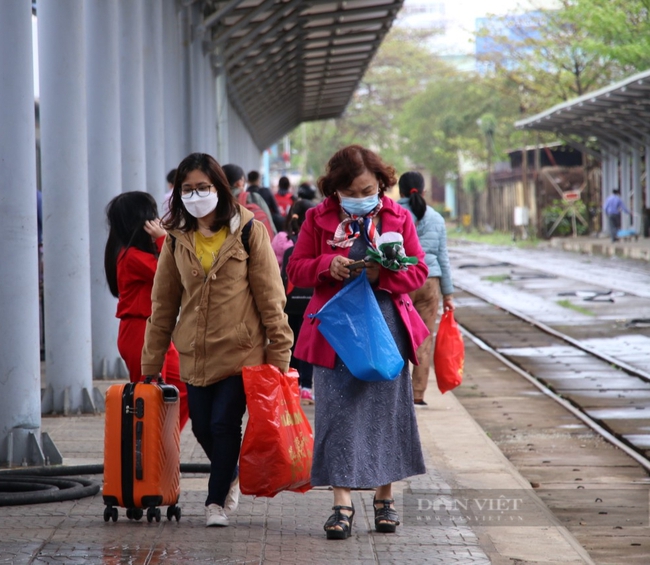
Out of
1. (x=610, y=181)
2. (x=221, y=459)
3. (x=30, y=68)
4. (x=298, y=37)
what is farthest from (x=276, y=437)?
(x=610, y=181)

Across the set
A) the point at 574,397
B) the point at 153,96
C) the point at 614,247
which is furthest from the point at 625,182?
the point at 574,397

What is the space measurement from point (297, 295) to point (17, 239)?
2.89m

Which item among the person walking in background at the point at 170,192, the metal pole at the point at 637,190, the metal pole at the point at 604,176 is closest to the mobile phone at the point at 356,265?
the person walking in background at the point at 170,192

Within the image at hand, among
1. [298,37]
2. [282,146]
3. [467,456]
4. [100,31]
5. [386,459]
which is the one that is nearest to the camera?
[386,459]

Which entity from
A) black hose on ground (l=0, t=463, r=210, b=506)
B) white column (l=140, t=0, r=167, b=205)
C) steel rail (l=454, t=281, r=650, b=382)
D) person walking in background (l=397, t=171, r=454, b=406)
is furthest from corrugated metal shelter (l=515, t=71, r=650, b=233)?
black hose on ground (l=0, t=463, r=210, b=506)

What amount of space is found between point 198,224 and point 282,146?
3043 inches

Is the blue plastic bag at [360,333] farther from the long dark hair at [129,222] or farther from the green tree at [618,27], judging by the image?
the green tree at [618,27]

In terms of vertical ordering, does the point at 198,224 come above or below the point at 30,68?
below

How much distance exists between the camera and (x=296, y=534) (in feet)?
17.4

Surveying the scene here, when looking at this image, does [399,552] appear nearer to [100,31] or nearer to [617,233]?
[100,31]

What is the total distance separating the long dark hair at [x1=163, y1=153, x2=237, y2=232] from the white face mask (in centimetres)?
5

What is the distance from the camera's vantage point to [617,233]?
128ft

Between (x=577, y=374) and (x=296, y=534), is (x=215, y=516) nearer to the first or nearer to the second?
(x=296, y=534)

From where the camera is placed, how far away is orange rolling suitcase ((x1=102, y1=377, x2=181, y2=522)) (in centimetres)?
532
